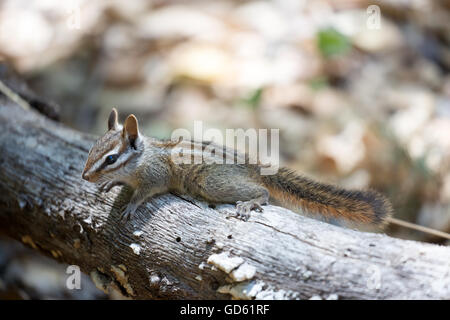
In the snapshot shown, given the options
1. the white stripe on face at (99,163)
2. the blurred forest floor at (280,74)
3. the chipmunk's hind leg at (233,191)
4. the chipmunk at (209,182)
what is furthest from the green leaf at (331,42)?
the white stripe on face at (99,163)

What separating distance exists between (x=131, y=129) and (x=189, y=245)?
0.73 meters

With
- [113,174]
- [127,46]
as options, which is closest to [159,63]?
[127,46]

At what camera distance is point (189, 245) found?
2148 mm

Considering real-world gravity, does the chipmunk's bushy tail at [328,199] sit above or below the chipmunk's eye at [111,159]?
below

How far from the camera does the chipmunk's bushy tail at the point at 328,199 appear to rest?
7.57 feet

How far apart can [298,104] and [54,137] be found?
2.76m

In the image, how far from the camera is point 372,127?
4434 millimetres

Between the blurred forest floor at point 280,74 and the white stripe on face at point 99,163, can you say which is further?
the blurred forest floor at point 280,74

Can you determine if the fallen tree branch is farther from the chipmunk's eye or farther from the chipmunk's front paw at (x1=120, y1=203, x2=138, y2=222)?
the chipmunk's eye

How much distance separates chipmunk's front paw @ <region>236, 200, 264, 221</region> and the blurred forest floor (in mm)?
2130

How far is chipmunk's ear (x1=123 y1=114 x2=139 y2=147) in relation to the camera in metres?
2.44

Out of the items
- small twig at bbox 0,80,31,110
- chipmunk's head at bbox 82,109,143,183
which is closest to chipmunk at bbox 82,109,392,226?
chipmunk's head at bbox 82,109,143,183

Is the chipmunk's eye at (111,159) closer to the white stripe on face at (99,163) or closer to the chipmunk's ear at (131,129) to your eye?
the white stripe on face at (99,163)
